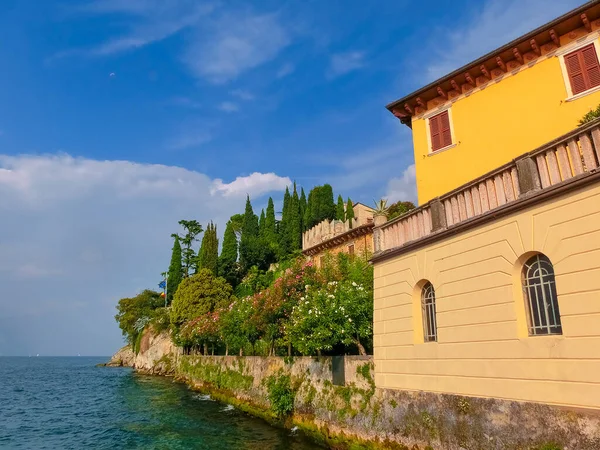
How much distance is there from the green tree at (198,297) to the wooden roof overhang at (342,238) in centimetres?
1095

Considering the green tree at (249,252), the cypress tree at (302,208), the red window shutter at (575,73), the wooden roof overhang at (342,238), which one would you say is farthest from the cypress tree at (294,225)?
the red window shutter at (575,73)

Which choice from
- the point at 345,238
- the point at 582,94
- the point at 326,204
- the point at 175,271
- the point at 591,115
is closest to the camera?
the point at 591,115

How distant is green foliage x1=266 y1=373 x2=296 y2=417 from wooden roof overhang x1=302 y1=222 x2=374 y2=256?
1725 centimetres

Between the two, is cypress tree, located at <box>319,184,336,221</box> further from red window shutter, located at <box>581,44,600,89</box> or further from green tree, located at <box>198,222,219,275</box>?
red window shutter, located at <box>581,44,600,89</box>

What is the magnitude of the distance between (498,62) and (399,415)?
11.0m

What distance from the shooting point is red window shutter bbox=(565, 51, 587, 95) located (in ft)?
35.0

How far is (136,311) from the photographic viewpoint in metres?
61.2

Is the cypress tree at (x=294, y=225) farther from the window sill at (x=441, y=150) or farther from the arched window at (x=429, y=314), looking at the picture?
the arched window at (x=429, y=314)

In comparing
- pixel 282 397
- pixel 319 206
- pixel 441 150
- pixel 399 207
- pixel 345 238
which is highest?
pixel 319 206

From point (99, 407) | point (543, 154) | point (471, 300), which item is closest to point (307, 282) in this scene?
point (471, 300)

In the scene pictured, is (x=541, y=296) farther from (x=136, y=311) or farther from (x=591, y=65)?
(x=136, y=311)

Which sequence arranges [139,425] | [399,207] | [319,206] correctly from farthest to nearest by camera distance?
[319,206], [399,207], [139,425]

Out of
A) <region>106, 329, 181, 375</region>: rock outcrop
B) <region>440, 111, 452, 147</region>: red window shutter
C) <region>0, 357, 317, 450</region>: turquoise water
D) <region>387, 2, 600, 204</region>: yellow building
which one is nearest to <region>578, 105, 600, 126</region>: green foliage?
<region>387, 2, 600, 204</region>: yellow building

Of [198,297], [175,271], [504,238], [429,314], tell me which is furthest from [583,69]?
[175,271]
